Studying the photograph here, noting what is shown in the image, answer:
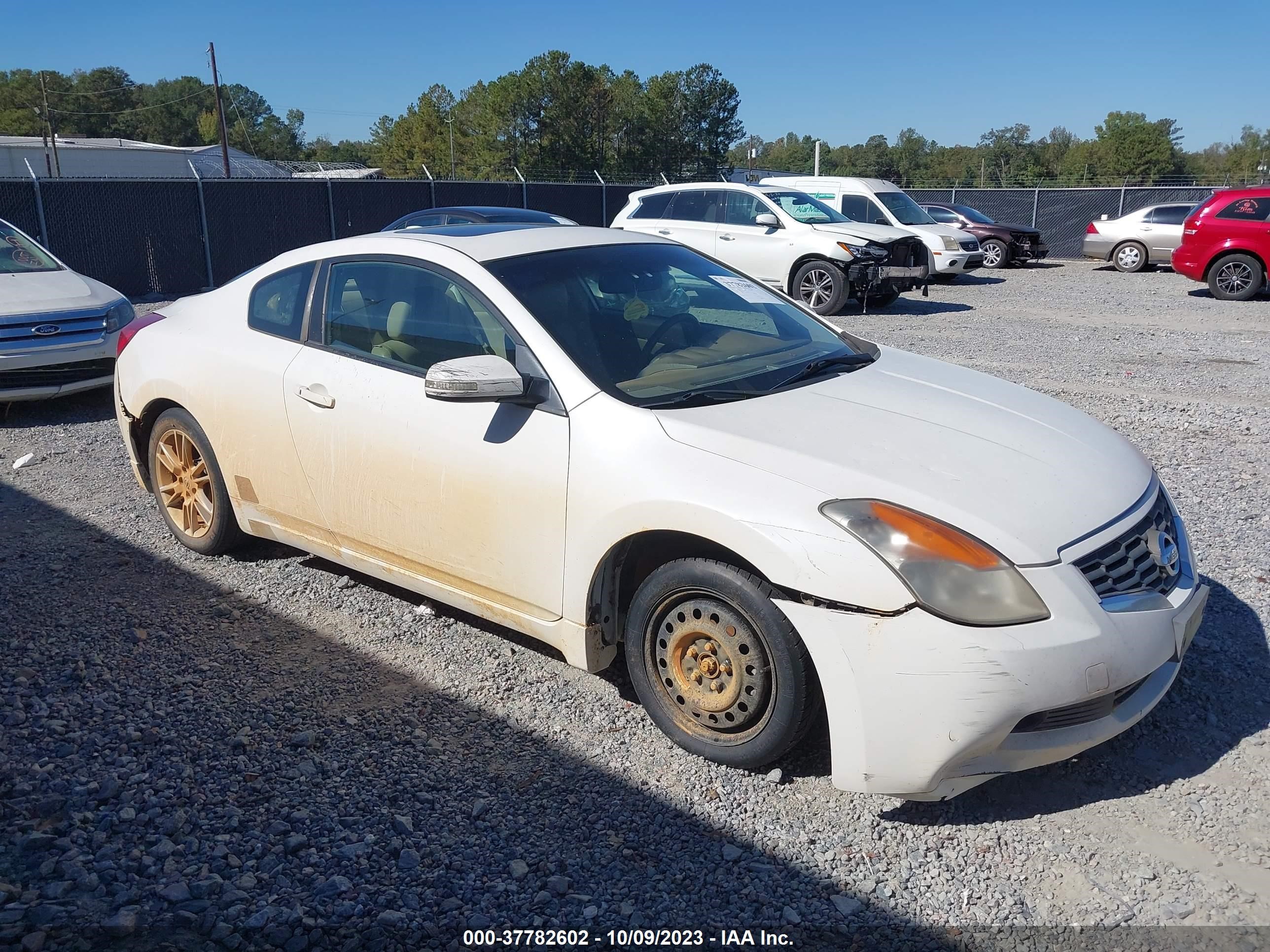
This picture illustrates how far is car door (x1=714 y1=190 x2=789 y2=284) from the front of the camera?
14.7 m

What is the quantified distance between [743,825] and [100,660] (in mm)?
2684

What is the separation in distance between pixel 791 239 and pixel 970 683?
→ 12499 mm

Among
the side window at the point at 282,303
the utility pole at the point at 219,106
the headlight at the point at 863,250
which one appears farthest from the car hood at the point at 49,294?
the utility pole at the point at 219,106

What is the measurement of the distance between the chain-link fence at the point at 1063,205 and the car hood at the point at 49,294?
76.8 ft

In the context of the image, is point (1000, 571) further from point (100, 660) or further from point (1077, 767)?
point (100, 660)

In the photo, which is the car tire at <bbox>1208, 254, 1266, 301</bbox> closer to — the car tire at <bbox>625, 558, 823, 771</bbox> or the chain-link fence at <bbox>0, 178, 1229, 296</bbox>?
the chain-link fence at <bbox>0, 178, 1229, 296</bbox>

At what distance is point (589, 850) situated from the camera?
2922 millimetres

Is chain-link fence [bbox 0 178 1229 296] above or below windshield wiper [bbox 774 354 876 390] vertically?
above

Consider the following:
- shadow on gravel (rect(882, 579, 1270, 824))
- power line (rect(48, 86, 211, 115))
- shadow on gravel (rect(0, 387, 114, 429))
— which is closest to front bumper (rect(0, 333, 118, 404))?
shadow on gravel (rect(0, 387, 114, 429))

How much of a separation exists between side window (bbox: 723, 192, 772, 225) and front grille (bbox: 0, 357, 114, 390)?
933 cm

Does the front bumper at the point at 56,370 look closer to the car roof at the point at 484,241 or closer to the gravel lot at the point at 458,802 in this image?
the gravel lot at the point at 458,802

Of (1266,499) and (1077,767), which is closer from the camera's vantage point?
(1077,767)

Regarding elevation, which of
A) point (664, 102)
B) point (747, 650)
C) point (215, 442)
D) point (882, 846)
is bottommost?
point (882, 846)

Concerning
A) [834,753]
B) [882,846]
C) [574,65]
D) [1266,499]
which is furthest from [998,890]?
[574,65]
